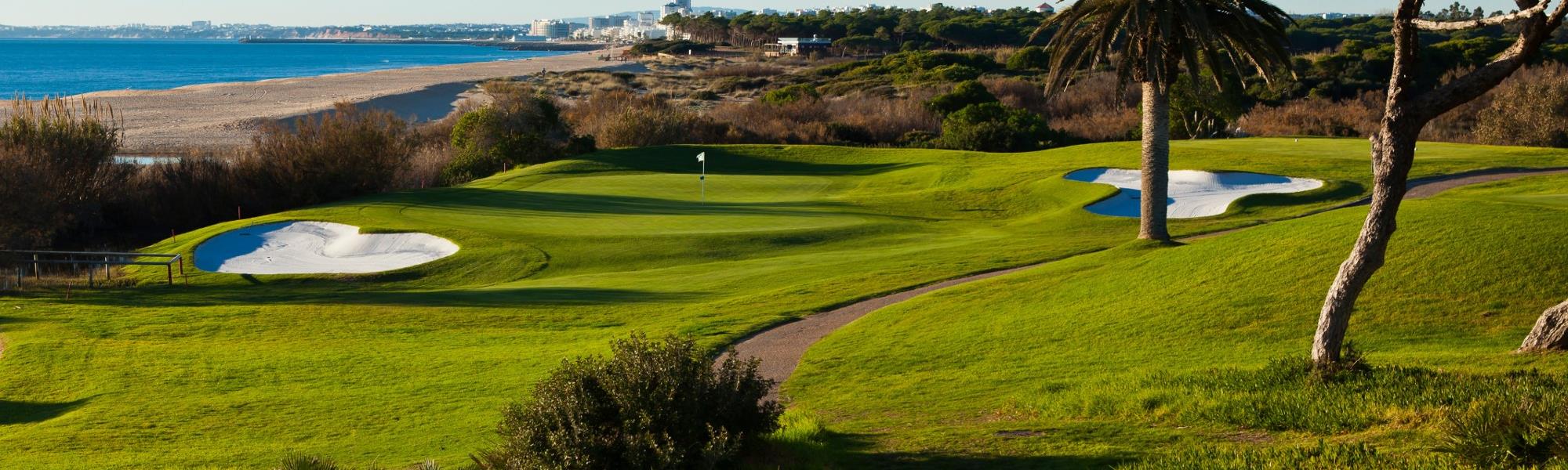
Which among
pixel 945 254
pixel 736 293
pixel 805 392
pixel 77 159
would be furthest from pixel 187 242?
pixel 805 392

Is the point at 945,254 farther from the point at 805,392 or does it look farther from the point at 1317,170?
the point at 1317,170

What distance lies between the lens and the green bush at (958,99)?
67.3 m

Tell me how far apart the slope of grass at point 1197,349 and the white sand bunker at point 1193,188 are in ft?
34.8

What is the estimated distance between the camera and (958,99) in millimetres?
68000

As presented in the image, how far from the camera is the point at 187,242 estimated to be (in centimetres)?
3045

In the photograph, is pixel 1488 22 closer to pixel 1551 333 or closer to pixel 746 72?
pixel 1551 333

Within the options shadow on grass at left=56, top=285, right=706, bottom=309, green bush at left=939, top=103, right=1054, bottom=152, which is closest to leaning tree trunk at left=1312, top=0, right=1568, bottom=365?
shadow on grass at left=56, top=285, right=706, bottom=309

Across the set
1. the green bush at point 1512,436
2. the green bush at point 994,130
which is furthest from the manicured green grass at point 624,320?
the green bush at point 994,130

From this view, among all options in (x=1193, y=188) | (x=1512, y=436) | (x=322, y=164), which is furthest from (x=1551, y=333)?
(x=322, y=164)

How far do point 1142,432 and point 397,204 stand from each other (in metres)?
28.2

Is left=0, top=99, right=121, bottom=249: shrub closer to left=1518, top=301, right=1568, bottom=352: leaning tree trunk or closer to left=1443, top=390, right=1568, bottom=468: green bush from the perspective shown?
left=1518, top=301, right=1568, bottom=352: leaning tree trunk

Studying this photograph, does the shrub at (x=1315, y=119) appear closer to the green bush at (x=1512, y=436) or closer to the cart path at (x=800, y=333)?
the cart path at (x=800, y=333)

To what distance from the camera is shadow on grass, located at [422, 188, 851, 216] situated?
1396 inches

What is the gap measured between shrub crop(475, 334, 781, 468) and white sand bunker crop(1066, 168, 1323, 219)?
2422 cm
